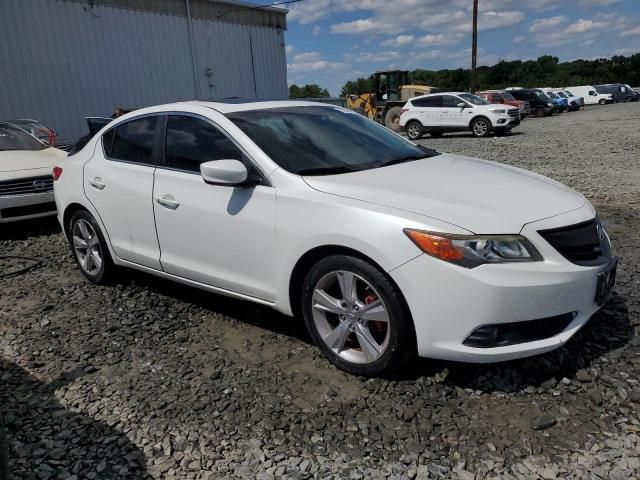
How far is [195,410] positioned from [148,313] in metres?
1.50

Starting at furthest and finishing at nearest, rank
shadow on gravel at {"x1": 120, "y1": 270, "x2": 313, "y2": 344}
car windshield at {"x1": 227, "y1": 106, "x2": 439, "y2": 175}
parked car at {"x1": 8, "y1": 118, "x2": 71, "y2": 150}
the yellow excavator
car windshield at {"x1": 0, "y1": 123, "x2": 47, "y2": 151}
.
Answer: the yellow excavator < parked car at {"x1": 8, "y1": 118, "x2": 71, "y2": 150} < car windshield at {"x1": 0, "y1": 123, "x2": 47, "y2": 151} < shadow on gravel at {"x1": 120, "y1": 270, "x2": 313, "y2": 344} < car windshield at {"x1": 227, "y1": 106, "x2": 439, "y2": 175}

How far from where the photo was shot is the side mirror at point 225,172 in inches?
128

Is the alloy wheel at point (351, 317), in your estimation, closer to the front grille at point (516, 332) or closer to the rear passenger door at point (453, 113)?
the front grille at point (516, 332)

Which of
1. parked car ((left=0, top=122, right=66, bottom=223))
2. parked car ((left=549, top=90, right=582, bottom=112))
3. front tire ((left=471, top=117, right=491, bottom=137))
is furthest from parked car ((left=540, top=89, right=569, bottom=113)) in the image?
parked car ((left=0, top=122, right=66, bottom=223))

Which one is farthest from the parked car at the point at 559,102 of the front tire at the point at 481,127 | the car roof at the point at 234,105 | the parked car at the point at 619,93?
the car roof at the point at 234,105

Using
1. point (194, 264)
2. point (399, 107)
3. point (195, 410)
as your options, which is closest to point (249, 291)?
point (194, 264)

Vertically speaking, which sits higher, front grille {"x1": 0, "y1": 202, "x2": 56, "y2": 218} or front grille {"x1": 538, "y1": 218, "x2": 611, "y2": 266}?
front grille {"x1": 538, "y1": 218, "x2": 611, "y2": 266}

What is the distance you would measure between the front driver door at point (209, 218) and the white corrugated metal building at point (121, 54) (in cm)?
1048

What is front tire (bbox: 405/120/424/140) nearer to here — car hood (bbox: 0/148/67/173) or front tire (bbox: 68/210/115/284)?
car hood (bbox: 0/148/67/173)

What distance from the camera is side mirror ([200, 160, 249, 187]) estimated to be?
3.25 meters

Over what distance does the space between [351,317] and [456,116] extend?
18.5 meters

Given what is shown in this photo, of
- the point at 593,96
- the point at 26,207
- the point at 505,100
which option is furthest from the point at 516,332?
the point at 593,96

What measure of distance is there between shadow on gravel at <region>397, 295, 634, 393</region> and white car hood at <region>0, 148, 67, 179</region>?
5751mm

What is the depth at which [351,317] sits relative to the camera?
3.03 meters
